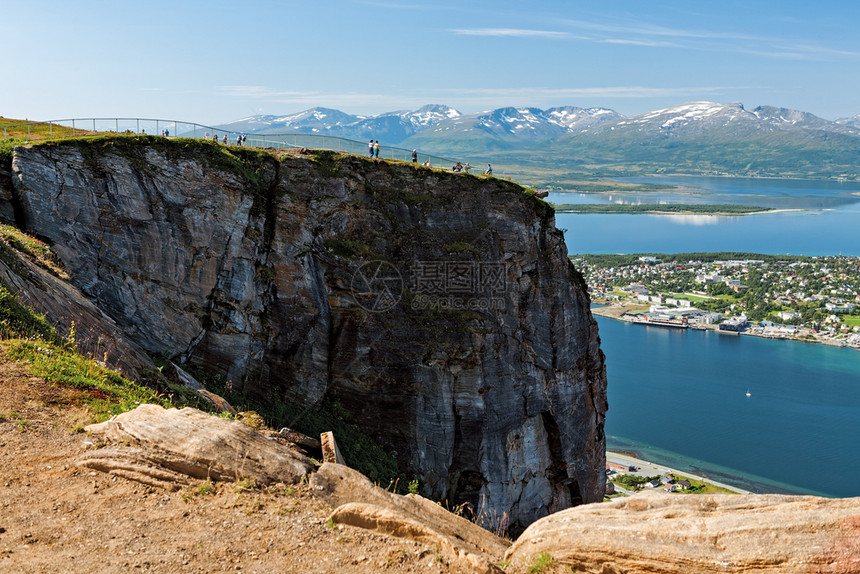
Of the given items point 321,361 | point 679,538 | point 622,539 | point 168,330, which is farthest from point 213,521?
point 321,361

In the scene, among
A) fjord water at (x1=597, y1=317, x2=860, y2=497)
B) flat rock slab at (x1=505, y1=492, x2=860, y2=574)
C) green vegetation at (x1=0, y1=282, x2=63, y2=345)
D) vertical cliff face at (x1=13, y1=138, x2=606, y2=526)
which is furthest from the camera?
fjord water at (x1=597, y1=317, x2=860, y2=497)

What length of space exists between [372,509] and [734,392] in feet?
209

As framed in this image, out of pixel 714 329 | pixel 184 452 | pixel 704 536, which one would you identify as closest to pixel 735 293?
pixel 714 329

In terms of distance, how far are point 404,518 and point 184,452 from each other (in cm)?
321

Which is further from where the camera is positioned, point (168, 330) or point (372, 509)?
point (168, 330)

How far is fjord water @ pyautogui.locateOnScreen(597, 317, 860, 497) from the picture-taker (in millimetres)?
47281

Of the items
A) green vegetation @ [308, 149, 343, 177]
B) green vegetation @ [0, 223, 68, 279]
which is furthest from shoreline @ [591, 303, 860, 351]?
green vegetation @ [0, 223, 68, 279]

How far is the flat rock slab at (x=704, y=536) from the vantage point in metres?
6.79

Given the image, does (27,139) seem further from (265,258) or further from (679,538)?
(679,538)

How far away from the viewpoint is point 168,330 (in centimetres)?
1997

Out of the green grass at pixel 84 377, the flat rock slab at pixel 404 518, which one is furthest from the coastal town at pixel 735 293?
the green grass at pixel 84 377

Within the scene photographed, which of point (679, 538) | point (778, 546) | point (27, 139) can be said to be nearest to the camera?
point (778, 546)

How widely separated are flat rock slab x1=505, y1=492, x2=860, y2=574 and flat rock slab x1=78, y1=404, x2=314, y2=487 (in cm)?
358

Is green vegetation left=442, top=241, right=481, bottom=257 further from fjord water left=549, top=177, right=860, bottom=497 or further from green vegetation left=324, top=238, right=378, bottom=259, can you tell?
fjord water left=549, top=177, right=860, bottom=497
